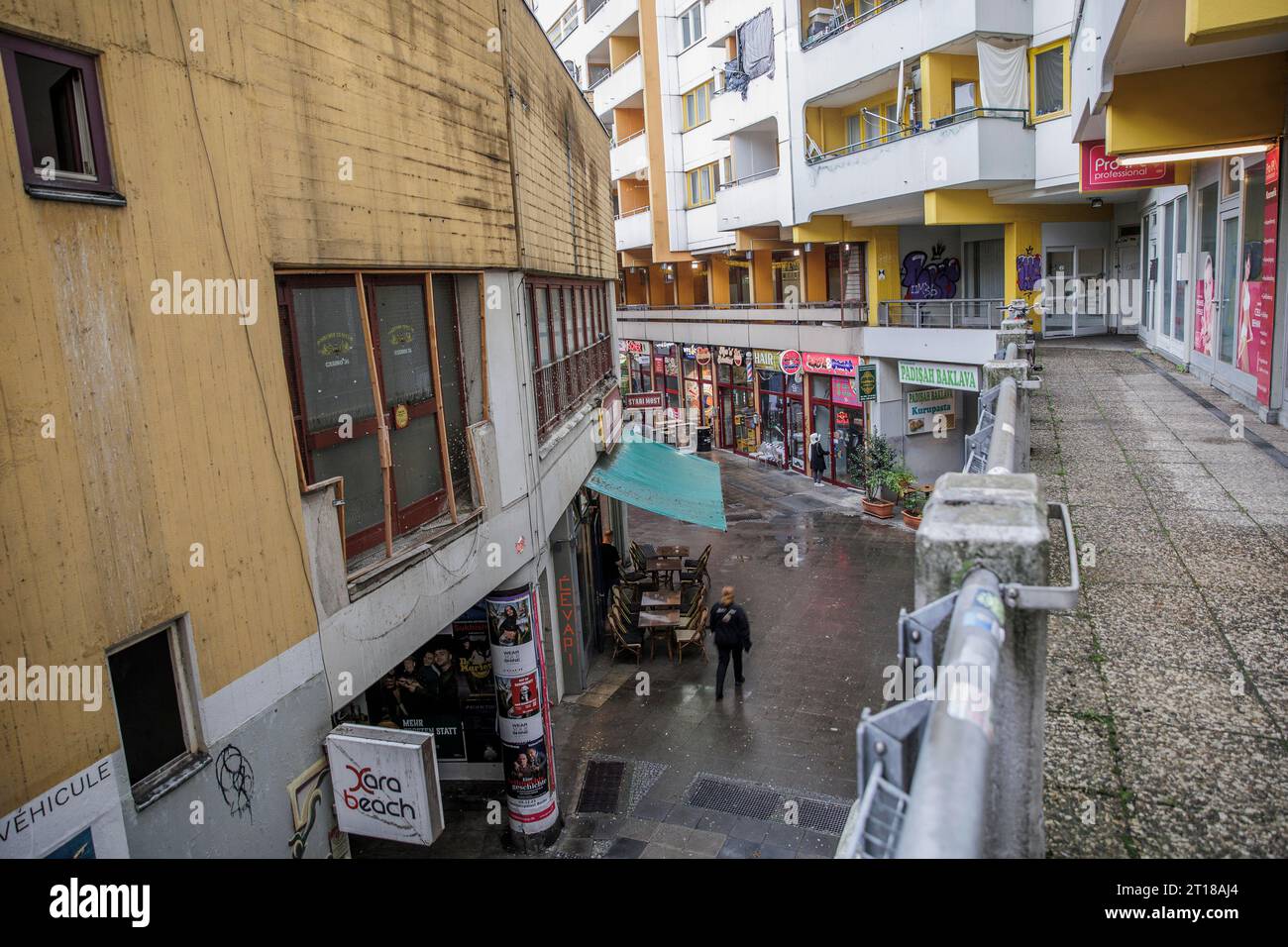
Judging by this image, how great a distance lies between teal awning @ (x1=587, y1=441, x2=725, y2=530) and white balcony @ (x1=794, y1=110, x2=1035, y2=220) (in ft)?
24.7

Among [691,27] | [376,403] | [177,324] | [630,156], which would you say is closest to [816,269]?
[691,27]

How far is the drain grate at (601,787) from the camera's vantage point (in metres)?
10.7

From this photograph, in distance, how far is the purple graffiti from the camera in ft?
68.7

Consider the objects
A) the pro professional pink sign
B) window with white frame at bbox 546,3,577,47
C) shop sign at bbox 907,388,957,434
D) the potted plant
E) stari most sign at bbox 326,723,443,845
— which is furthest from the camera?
window with white frame at bbox 546,3,577,47

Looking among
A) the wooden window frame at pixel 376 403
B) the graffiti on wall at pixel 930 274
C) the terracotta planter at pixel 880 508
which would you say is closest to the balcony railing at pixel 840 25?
the graffiti on wall at pixel 930 274

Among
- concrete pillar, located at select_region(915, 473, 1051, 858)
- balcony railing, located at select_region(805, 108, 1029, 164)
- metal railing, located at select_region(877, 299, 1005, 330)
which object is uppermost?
balcony railing, located at select_region(805, 108, 1029, 164)

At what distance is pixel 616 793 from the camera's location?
35.6 feet

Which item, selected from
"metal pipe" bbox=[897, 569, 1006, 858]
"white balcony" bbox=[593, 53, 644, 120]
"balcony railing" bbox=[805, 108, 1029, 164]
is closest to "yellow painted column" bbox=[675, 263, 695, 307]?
"white balcony" bbox=[593, 53, 644, 120]

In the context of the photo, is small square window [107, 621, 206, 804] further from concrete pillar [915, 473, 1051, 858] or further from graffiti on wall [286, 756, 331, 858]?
concrete pillar [915, 473, 1051, 858]

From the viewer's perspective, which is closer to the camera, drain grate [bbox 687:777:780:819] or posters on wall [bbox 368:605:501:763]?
drain grate [bbox 687:777:780:819]

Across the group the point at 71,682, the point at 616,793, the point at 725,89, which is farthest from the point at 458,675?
the point at 725,89

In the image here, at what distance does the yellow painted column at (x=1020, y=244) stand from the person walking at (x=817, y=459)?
691 cm

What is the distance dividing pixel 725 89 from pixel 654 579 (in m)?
17.2
